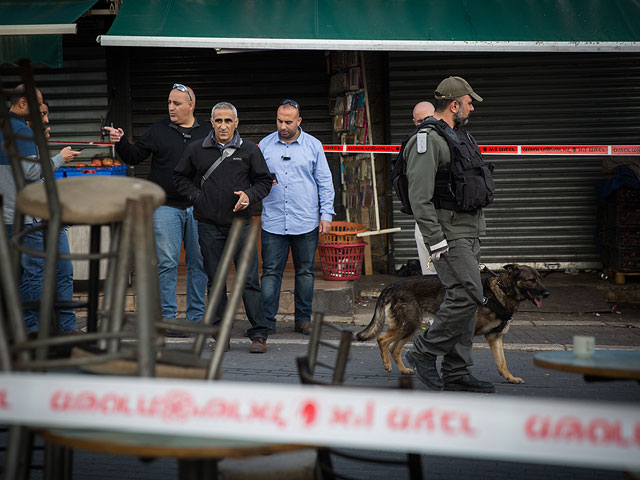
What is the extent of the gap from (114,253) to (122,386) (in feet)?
2.42

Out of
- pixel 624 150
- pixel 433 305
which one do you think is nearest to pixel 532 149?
pixel 624 150

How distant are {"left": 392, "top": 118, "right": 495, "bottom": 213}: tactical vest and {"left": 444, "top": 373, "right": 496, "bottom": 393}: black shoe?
1263 mm

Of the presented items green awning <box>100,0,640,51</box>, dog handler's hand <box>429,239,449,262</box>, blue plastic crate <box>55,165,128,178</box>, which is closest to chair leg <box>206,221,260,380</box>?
dog handler's hand <box>429,239,449,262</box>

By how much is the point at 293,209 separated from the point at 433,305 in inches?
77.5

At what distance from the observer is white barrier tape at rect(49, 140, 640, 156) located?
30.5 ft

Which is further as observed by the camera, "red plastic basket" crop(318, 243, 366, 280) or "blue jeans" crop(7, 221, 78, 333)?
"red plastic basket" crop(318, 243, 366, 280)

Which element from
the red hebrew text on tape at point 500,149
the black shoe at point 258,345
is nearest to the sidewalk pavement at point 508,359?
the black shoe at point 258,345

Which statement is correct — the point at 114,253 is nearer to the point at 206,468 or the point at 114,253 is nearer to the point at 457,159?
the point at 206,468

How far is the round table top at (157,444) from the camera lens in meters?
1.92

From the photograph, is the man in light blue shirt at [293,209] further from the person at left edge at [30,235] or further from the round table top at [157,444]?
the round table top at [157,444]

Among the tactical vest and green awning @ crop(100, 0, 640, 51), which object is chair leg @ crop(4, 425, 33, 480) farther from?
green awning @ crop(100, 0, 640, 51)

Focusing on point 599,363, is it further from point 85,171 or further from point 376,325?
point 85,171

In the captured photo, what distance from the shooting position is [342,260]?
902cm

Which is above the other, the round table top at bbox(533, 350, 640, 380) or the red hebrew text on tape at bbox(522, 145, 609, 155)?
the red hebrew text on tape at bbox(522, 145, 609, 155)
